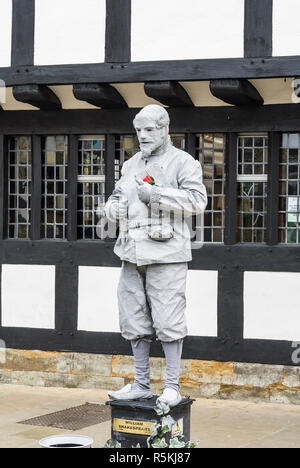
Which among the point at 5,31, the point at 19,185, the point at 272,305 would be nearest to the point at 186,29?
the point at 5,31

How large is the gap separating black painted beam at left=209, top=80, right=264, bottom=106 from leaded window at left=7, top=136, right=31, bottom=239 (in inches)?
97.5

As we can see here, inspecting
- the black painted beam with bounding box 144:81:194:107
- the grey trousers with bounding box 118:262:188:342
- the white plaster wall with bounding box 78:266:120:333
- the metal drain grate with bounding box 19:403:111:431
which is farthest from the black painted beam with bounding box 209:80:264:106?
the metal drain grate with bounding box 19:403:111:431

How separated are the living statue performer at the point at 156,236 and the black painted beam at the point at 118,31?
321 cm

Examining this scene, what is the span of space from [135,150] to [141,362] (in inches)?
162

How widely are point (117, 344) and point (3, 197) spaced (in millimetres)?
2055

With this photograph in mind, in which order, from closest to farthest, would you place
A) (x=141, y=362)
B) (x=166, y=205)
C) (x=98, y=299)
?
(x=166, y=205), (x=141, y=362), (x=98, y=299)

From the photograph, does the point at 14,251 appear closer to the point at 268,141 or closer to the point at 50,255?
the point at 50,255

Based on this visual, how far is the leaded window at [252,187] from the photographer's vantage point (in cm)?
1019

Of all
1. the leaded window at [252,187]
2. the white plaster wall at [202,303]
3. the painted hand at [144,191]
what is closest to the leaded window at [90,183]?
the white plaster wall at [202,303]

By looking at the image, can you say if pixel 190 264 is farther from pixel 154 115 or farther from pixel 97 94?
pixel 154 115

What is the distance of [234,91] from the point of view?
30.9ft

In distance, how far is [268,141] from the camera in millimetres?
10078

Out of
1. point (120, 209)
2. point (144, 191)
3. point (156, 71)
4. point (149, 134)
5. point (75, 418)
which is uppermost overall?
point (156, 71)
